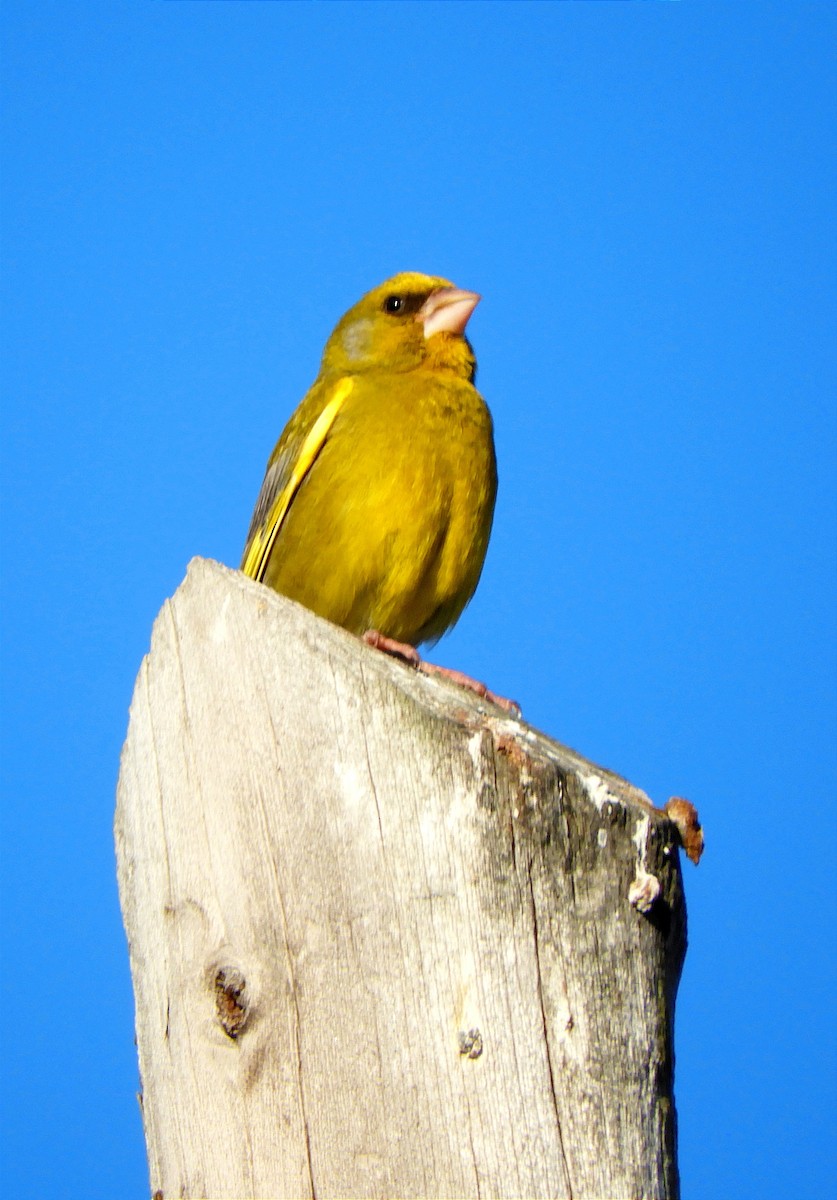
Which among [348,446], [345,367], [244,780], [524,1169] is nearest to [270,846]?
[244,780]

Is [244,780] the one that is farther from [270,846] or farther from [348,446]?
[348,446]

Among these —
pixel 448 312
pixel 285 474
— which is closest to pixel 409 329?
pixel 448 312

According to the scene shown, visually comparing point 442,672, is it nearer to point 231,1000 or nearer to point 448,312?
point 231,1000

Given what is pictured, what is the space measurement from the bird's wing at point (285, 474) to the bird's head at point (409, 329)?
0.17 metres

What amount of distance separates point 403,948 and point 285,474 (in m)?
2.12

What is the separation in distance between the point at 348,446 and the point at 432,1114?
2.15 metres

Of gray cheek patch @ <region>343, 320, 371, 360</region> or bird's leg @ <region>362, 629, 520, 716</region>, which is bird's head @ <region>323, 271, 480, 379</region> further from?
bird's leg @ <region>362, 629, 520, 716</region>

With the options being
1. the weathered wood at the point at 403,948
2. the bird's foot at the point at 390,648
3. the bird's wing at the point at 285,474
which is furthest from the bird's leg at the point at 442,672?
the bird's wing at the point at 285,474

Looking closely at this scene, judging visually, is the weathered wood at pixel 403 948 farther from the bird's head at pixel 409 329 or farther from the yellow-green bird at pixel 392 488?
the bird's head at pixel 409 329

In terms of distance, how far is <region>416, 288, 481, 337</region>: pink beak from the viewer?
393cm

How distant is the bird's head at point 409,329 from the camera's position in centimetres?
392

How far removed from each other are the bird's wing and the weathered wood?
1.67m

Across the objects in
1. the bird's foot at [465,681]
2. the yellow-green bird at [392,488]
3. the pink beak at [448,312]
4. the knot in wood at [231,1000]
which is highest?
the pink beak at [448,312]

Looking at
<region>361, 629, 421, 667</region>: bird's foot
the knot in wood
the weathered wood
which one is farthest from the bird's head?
the knot in wood
